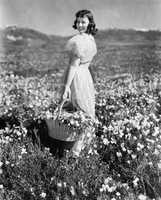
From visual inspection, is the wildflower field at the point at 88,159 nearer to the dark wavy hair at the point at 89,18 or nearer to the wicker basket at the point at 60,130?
the wicker basket at the point at 60,130

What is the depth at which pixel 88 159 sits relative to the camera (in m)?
3.60

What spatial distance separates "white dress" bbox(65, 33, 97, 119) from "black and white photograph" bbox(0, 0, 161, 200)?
0.01 meters

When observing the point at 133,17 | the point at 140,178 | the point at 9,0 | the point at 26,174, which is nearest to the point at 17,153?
the point at 26,174

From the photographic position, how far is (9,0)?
6969mm

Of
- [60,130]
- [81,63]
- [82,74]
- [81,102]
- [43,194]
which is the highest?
[81,63]

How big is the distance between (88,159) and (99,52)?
17.8ft

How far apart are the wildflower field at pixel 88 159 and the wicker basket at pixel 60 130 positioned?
0.09 meters

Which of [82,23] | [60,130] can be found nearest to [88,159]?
[60,130]

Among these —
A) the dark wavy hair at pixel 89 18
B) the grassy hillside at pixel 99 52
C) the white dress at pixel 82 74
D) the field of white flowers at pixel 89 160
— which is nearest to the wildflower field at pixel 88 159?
the field of white flowers at pixel 89 160

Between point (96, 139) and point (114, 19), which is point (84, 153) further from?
point (114, 19)

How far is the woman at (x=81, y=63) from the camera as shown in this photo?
3699 millimetres

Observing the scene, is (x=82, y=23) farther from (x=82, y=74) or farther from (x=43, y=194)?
(x=43, y=194)

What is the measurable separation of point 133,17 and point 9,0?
258 cm

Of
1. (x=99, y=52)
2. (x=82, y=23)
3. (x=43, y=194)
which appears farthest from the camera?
(x=99, y=52)
